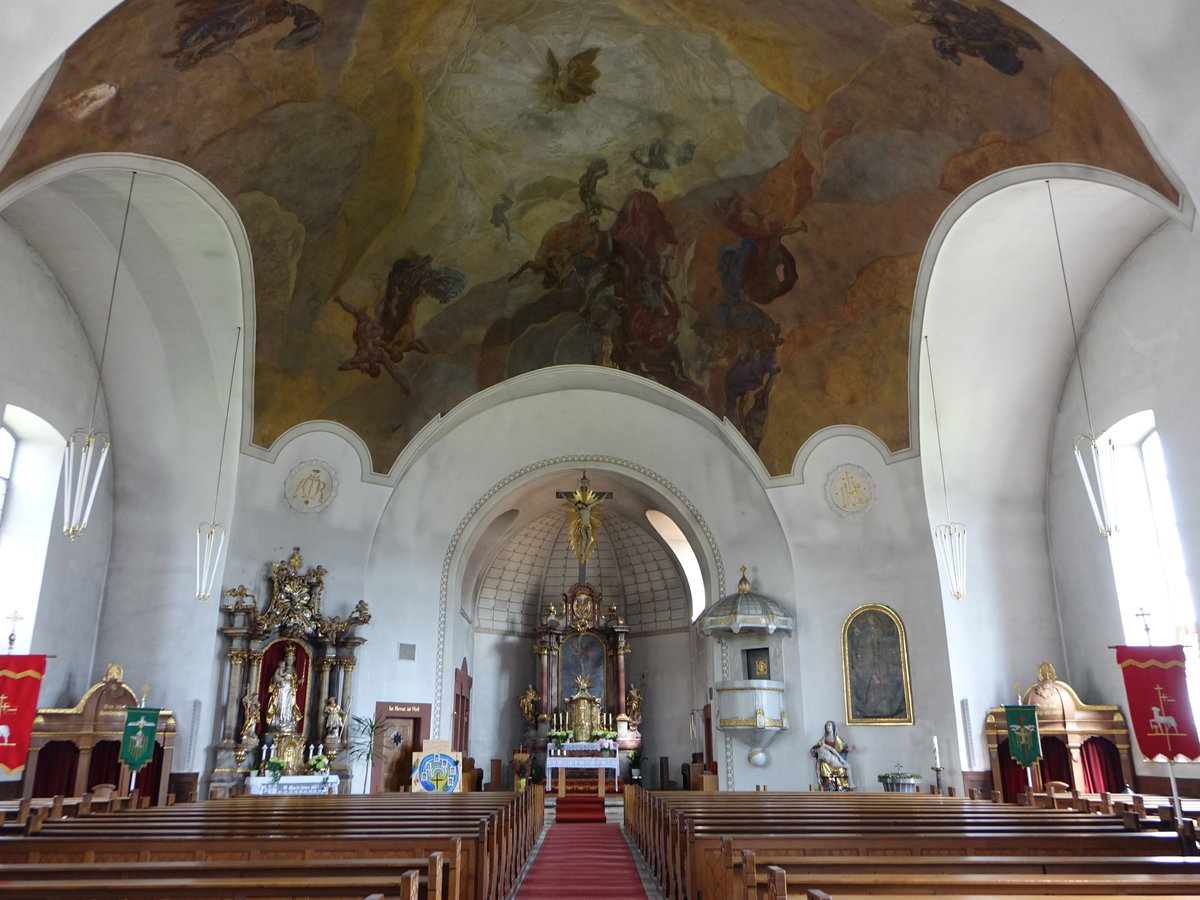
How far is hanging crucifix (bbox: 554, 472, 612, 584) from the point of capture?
1995 centimetres

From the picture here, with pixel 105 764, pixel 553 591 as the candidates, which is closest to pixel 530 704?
pixel 553 591

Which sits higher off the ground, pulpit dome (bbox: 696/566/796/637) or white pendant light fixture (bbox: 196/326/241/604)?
white pendant light fixture (bbox: 196/326/241/604)

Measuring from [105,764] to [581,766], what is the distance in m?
9.12

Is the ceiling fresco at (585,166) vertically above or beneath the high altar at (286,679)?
above

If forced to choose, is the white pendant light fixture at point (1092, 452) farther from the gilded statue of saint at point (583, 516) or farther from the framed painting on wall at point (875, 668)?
the gilded statue of saint at point (583, 516)

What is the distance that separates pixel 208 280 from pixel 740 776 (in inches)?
493

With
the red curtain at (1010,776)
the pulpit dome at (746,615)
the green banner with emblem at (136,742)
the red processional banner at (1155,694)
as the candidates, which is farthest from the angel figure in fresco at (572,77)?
the red curtain at (1010,776)

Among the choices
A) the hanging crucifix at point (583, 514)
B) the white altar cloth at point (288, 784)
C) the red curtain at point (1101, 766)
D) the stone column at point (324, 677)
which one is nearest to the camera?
the red curtain at point (1101, 766)

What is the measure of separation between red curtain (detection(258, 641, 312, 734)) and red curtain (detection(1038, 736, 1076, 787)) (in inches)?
468

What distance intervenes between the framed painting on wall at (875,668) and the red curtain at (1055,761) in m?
2.18

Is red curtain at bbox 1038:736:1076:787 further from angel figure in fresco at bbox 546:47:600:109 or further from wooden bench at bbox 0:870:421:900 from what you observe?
wooden bench at bbox 0:870:421:900

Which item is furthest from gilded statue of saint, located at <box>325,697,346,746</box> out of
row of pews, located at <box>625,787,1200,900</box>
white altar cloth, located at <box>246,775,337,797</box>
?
row of pews, located at <box>625,787,1200,900</box>

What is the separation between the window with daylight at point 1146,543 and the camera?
13.2 m

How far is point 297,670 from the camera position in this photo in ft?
51.4
